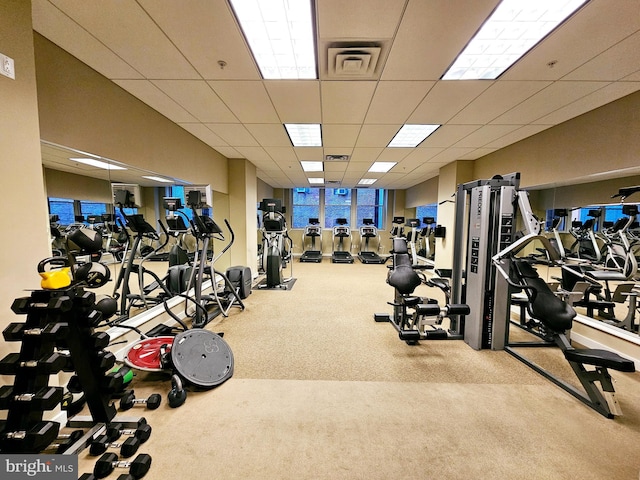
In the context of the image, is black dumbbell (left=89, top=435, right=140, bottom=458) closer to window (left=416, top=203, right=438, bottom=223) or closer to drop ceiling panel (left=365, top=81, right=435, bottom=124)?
drop ceiling panel (left=365, top=81, right=435, bottom=124)

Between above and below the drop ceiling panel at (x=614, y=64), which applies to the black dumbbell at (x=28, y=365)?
below

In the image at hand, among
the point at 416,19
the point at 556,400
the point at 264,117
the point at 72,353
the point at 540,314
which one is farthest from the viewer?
the point at 264,117

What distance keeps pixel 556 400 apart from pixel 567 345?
45cm

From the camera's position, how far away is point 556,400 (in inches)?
81.7

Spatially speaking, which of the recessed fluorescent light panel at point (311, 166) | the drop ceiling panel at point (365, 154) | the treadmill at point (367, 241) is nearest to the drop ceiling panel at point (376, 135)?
the drop ceiling panel at point (365, 154)

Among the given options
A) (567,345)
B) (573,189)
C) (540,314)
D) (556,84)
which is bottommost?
(567,345)

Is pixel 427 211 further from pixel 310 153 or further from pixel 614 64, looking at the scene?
pixel 614 64

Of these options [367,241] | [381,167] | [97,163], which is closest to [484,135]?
[381,167]

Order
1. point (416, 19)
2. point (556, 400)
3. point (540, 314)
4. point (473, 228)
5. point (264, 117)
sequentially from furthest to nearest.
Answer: point (264, 117) < point (473, 228) < point (540, 314) < point (556, 400) < point (416, 19)

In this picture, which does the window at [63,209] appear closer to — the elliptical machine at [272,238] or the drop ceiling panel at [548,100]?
the elliptical machine at [272,238]

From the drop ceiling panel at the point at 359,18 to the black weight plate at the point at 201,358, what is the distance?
283cm

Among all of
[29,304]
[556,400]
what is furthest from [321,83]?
[556,400]

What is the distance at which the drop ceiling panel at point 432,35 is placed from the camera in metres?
1.69

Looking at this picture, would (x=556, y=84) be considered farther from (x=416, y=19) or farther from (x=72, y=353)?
(x=72, y=353)
